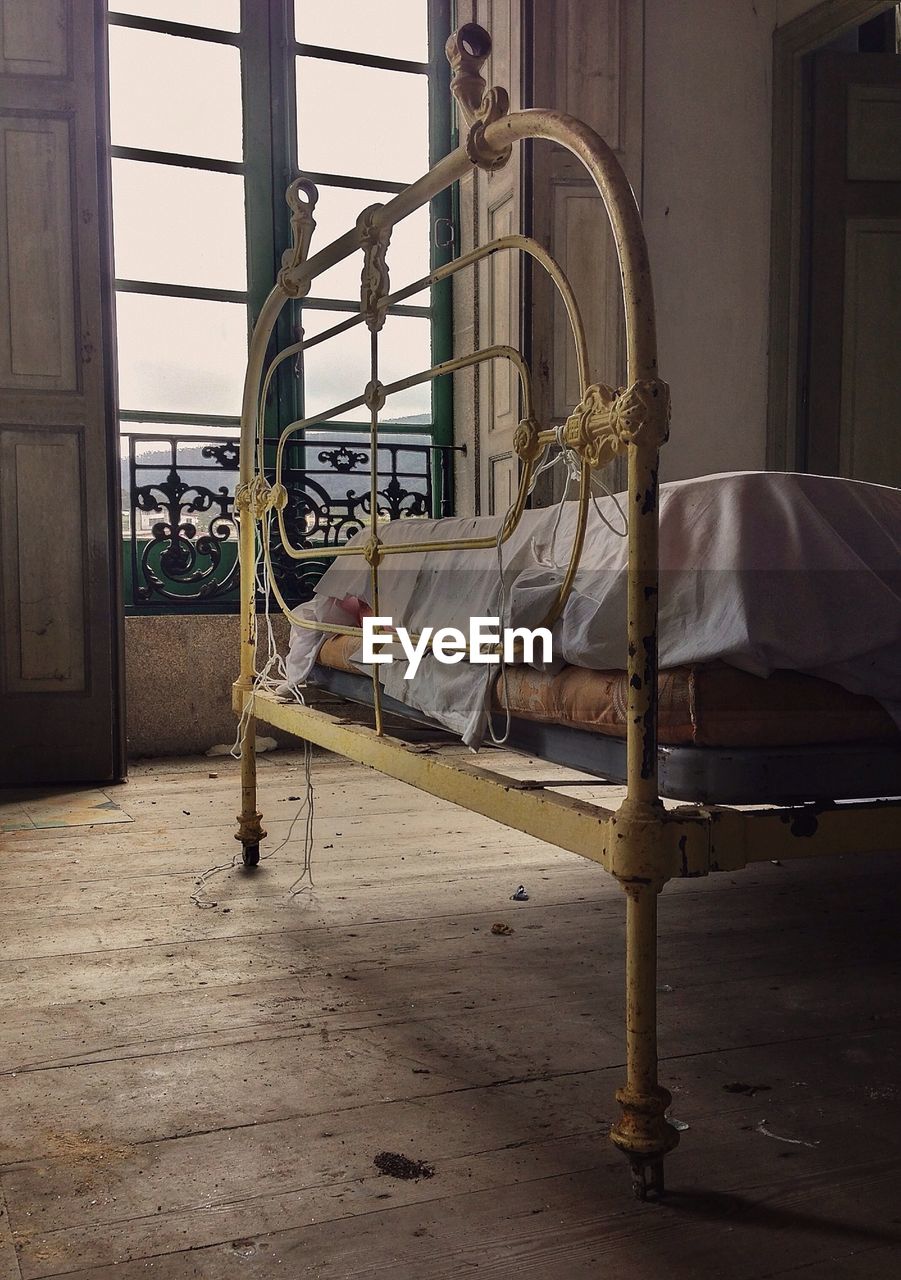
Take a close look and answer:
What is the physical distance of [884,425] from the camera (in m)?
4.32

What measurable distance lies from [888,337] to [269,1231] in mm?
4035

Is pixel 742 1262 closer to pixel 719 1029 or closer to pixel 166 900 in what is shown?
pixel 719 1029

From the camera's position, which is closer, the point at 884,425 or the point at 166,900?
the point at 166,900

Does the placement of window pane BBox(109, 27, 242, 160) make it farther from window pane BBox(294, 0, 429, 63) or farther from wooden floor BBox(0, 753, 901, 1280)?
wooden floor BBox(0, 753, 901, 1280)

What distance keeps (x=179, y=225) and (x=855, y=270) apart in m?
2.53

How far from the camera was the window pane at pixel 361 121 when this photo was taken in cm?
446

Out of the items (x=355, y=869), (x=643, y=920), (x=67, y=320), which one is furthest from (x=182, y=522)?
(x=643, y=920)

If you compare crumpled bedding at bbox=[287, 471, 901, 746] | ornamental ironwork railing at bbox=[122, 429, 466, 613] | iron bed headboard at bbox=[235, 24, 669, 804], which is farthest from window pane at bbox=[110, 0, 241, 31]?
crumpled bedding at bbox=[287, 471, 901, 746]

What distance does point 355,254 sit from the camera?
438 centimetres

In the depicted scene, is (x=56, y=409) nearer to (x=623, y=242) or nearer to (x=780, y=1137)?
(x=623, y=242)

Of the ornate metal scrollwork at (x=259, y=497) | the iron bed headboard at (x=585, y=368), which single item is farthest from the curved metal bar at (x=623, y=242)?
the ornate metal scrollwork at (x=259, y=497)

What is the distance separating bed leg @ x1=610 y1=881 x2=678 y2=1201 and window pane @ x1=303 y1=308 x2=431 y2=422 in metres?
3.59

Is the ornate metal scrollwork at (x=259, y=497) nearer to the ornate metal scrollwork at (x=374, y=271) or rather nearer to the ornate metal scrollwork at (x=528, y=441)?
the ornate metal scrollwork at (x=374, y=271)

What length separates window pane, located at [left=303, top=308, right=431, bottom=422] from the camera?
4516 millimetres
